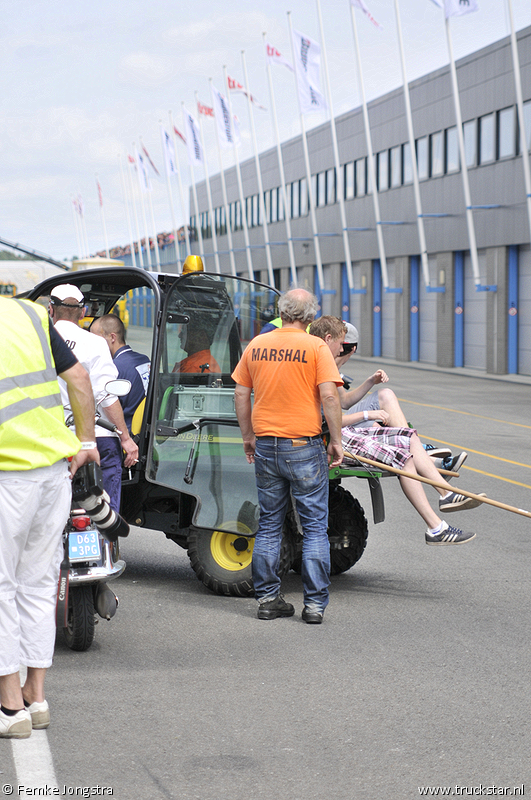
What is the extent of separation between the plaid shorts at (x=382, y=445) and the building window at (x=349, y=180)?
40058mm

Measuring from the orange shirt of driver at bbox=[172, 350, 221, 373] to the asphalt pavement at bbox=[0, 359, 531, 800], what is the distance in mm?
1404

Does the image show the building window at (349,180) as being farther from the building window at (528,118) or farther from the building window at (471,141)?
the building window at (528,118)

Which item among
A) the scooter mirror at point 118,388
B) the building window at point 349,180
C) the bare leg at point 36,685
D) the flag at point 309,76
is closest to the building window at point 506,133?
the flag at point 309,76

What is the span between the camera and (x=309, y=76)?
3762cm

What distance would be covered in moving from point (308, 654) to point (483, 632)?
3.36 ft

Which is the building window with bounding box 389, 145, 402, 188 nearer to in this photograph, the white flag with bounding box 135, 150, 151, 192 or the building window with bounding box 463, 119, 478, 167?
the building window with bounding box 463, 119, 478, 167

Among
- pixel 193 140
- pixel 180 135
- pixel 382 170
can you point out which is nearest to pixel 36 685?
pixel 382 170

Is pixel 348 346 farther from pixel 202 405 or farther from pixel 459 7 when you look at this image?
pixel 459 7

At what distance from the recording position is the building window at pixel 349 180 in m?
45.6

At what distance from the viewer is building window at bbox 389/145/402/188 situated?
4050 cm

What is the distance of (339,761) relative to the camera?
380 cm

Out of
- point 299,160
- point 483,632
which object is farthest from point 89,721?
point 299,160

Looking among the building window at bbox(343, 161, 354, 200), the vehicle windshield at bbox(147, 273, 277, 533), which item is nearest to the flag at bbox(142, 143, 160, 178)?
the building window at bbox(343, 161, 354, 200)

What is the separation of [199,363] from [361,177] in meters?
39.0
